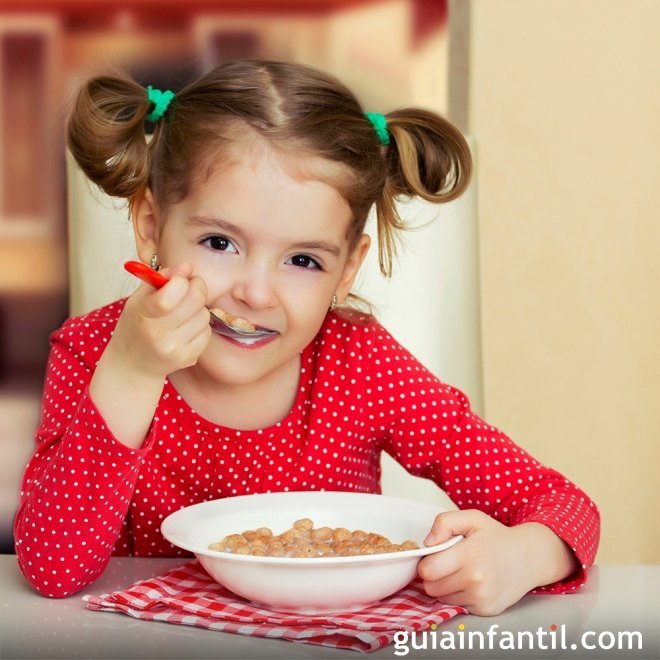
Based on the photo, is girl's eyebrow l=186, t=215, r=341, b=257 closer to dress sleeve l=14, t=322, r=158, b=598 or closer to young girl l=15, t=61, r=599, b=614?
young girl l=15, t=61, r=599, b=614

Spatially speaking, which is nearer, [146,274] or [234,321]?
[146,274]

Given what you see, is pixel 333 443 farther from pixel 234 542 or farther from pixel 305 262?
pixel 234 542

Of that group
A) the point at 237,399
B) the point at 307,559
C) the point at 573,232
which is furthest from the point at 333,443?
the point at 573,232

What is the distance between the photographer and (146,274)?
83 cm

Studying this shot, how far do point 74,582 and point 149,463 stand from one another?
0.29 meters

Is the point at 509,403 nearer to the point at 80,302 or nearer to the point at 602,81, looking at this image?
the point at 602,81

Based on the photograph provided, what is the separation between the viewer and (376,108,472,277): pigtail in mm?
1203

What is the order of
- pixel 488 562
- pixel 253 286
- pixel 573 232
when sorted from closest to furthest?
pixel 488 562 < pixel 253 286 < pixel 573 232

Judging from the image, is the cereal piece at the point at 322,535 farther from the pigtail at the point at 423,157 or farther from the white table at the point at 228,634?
the pigtail at the point at 423,157

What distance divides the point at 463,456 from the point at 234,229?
35cm

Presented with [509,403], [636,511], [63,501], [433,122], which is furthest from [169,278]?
[636,511]

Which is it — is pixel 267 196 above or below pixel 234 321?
above

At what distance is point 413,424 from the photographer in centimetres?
119

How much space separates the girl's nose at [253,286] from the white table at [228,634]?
249 mm
